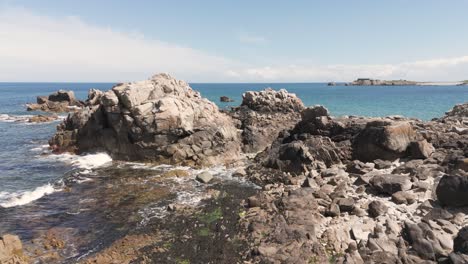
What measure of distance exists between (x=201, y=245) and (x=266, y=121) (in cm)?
3285

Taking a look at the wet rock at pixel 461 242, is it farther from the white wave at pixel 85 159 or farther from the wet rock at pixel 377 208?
the white wave at pixel 85 159

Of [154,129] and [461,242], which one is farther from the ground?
[154,129]

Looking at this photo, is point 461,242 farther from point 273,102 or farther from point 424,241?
point 273,102

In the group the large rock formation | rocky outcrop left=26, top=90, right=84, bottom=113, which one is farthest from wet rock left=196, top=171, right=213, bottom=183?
rocky outcrop left=26, top=90, right=84, bottom=113

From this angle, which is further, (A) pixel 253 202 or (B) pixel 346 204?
(A) pixel 253 202

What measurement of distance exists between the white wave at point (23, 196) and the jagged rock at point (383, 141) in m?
27.0

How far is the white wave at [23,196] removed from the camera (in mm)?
25888

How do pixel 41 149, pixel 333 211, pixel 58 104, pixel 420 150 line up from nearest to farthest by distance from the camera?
pixel 333 211, pixel 420 150, pixel 41 149, pixel 58 104

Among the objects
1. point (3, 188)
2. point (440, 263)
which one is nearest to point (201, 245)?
point (440, 263)

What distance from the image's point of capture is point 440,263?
15156 millimetres

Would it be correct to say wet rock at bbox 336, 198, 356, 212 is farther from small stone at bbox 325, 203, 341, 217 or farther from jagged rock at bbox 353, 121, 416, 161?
jagged rock at bbox 353, 121, 416, 161

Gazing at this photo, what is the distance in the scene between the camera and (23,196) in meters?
27.3

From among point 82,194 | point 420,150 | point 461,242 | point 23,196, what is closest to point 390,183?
point 420,150

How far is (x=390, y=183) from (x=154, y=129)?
79.2 feet
